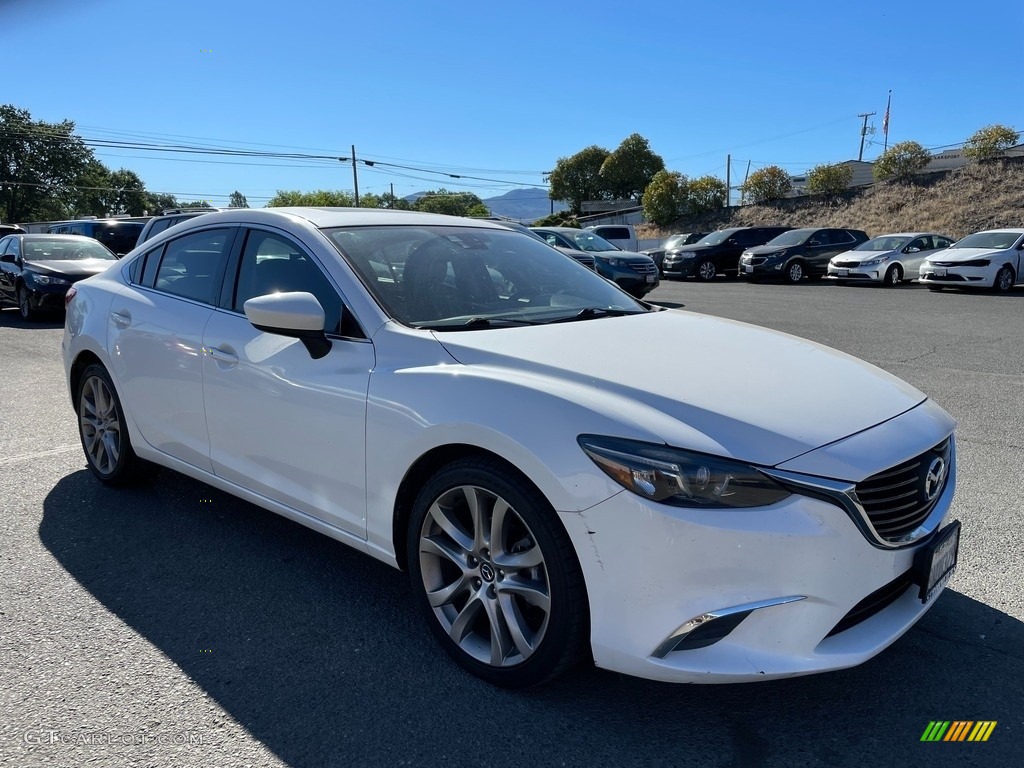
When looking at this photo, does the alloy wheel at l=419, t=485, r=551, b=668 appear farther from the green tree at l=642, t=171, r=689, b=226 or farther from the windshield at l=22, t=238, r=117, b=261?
the green tree at l=642, t=171, r=689, b=226

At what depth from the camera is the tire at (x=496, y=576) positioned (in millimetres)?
2326

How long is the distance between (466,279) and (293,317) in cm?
85

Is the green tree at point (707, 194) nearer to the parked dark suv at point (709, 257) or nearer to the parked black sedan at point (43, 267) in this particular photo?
the parked dark suv at point (709, 257)

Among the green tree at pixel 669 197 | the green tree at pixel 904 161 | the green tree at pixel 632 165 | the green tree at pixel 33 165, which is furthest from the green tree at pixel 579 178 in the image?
the green tree at pixel 33 165

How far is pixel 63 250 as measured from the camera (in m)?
14.2

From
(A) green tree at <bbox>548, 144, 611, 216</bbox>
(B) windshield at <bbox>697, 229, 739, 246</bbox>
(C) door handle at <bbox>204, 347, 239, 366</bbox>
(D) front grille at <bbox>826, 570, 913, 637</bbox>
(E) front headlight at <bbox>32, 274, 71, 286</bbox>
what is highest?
(A) green tree at <bbox>548, 144, 611, 216</bbox>

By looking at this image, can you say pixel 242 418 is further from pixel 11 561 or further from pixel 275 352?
pixel 11 561

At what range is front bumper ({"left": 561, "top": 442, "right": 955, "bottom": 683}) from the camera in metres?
2.09

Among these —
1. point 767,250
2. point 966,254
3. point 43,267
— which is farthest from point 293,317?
point 767,250

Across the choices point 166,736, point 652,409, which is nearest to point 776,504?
point 652,409

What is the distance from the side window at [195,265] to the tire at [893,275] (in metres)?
20.7

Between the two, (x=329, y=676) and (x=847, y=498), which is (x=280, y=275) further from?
(x=847, y=498)

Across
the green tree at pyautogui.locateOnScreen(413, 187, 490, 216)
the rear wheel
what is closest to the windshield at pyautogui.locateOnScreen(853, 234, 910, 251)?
the rear wheel

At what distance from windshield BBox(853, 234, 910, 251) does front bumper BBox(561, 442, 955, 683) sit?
21759mm
